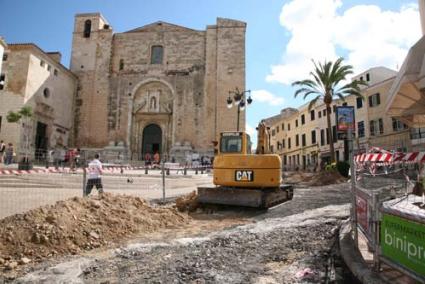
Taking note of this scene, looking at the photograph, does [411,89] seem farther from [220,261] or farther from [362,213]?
[220,261]

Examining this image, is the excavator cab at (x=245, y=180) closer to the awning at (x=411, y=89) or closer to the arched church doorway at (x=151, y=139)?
the awning at (x=411, y=89)

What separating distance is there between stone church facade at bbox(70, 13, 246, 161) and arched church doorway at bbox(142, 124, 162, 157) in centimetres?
10

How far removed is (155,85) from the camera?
103ft

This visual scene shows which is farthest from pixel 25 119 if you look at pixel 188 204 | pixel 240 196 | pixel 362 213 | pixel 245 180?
pixel 362 213

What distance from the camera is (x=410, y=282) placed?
2807 millimetres

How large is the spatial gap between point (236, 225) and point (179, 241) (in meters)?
1.59

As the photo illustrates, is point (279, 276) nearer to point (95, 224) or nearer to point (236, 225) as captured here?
point (236, 225)

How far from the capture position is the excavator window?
863 cm

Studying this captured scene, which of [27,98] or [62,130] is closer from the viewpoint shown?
[27,98]

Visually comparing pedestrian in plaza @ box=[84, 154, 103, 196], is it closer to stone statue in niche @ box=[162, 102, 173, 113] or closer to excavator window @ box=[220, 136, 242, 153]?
excavator window @ box=[220, 136, 242, 153]

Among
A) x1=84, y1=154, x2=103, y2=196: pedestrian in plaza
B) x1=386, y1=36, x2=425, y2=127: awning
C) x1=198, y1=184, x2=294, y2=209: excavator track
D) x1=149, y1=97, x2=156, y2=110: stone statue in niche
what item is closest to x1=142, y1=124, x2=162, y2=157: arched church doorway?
x1=149, y1=97, x2=156, y2=110: stone statue in niche

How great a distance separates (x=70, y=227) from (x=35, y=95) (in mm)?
23735

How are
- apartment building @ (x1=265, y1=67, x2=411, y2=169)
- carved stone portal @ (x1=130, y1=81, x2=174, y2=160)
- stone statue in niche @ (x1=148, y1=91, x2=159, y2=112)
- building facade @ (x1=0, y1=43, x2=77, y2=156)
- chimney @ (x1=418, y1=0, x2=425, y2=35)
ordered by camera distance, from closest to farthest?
chimney @ (x1=418, y1=0, x2=425, y2=35)
building facade @ (x1=0, y1=43, x2=77, y2=156)
apartment building @ (x1=265, y1=67, x2=411, y2=169)
carved stone portal @ (x1=130, y1=81, x2=174, y2=160)
stone statue in niche @ (x1=148, y1=91, x2=159, y2=112)

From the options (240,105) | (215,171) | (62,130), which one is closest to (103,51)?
(62,130)
